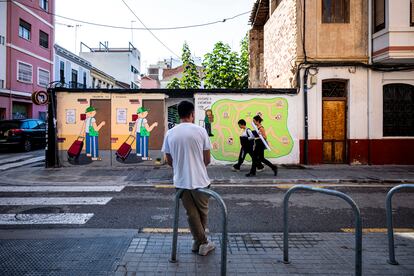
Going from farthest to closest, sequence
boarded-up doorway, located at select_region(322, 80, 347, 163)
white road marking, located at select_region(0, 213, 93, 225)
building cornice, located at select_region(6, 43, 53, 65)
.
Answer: building cornice, located at select_region(6, 43, 53, 65) < boarded-up doorway, located at select_region(322, 80, 347, 163) < white road marking, located at select_region(0, 213, 93, 225)

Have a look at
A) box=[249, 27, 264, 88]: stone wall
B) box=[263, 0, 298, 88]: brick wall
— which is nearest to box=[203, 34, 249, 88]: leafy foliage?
box=[249, 27, 264, 88]: stone wall

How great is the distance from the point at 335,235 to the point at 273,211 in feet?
5.42

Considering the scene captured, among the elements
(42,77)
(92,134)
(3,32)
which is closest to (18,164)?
(92,134)

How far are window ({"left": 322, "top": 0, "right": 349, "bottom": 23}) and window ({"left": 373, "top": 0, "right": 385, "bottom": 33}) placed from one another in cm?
99

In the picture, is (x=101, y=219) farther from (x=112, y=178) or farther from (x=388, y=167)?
(x=388, y=167)

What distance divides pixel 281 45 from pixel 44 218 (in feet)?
40.8

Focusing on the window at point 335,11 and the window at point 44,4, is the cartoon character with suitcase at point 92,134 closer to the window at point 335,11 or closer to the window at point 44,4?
the window at point 335,11

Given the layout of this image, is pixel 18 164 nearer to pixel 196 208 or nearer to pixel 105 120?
pixel 105 120

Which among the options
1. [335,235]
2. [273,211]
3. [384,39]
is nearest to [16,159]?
[273,211]

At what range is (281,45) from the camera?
15523mm

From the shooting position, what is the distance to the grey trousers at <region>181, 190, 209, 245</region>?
421 cm

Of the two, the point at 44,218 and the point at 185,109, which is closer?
the point at 185,109

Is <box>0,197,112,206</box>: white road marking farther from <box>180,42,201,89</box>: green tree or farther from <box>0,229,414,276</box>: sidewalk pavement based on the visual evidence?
<box>180,42,201,89</box>: green tree

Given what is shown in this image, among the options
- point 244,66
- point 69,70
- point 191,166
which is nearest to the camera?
point 191,166
